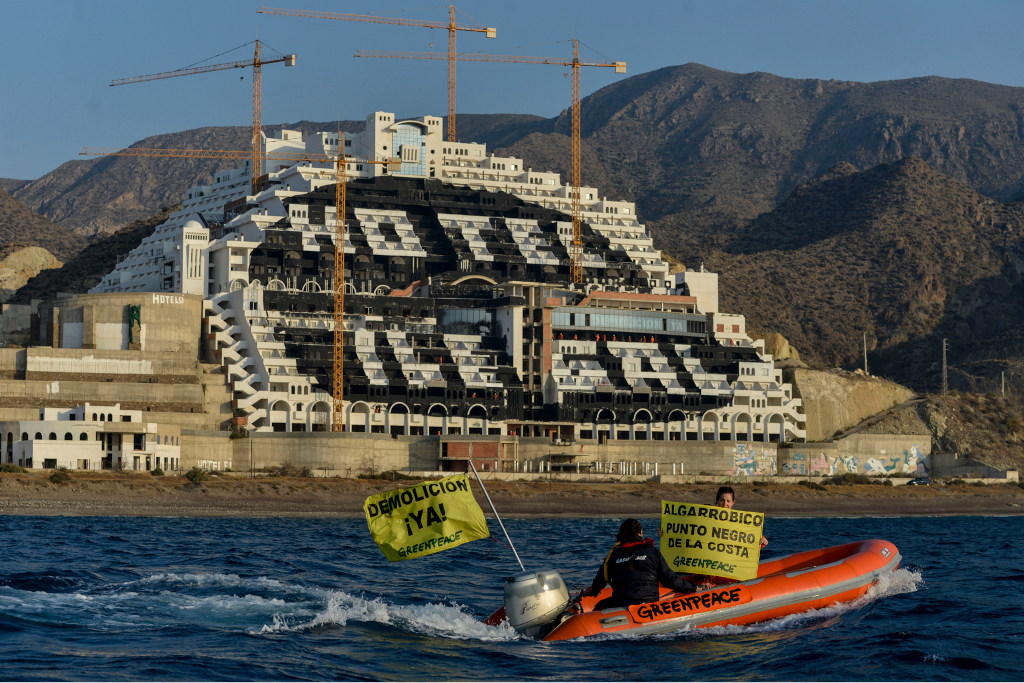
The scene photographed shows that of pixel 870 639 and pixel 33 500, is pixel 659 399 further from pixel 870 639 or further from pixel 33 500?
pixel 870 639

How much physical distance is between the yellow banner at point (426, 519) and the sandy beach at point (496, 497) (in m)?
67.4

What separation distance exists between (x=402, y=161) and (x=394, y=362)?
48553 mm

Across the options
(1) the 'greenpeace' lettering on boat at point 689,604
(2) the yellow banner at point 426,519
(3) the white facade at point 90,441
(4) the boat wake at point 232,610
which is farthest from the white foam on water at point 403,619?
(3) the white facade at point 90,441

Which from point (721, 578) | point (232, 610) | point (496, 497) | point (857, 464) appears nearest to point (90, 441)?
point (496, 497)

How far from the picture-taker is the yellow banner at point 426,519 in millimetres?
38469

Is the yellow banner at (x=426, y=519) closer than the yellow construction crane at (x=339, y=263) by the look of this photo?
Yes

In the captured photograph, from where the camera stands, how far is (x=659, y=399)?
156 m

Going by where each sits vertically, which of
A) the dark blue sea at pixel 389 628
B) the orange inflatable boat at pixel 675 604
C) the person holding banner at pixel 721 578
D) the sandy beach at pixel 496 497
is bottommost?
the sandy beach at pixel 496 497

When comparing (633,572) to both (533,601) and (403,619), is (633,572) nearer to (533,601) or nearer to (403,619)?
(533,601)

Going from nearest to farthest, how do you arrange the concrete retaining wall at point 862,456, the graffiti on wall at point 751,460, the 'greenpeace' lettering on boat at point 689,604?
the 'greenpeace' lettering on boat at point 689,604 → the graffiti on wall at point 751,460 → the concrete retaining wall at point 862,456

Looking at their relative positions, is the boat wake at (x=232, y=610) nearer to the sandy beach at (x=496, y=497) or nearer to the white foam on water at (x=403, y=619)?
the white foam on water at (x=403, y=619)

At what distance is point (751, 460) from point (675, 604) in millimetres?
117208

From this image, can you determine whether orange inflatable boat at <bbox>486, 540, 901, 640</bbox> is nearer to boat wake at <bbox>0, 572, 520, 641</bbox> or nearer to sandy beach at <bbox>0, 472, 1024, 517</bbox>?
boat wake at <bbox>0, 572, 520, 641</bbox>

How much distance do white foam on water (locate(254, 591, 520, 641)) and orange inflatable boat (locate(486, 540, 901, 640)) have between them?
0.72 metres
